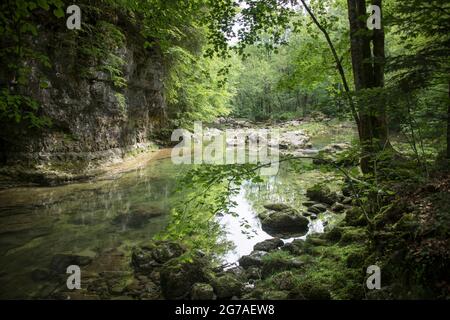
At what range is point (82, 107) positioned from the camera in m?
12.7

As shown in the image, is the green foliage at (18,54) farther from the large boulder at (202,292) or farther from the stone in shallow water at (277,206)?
the stone in shallow water at (277,206)

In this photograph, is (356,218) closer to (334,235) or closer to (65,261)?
(334,235)

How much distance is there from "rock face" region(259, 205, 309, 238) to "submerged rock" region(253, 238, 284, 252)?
2.00 ft

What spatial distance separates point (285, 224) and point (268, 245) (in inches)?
47.7

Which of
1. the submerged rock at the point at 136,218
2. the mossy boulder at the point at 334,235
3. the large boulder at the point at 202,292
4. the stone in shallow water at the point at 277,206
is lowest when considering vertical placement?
the large boulder at the point at 202,292

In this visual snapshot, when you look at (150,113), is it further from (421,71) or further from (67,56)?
(421,71)

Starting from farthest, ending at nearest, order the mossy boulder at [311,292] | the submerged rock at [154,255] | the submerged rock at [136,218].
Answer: the submerged rock at [136,218], the submerged rock at [154,255], the mossy boulder at [311,292]

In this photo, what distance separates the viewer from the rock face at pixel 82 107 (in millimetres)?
10758

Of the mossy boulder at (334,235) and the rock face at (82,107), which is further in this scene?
the rock face at (82,107)

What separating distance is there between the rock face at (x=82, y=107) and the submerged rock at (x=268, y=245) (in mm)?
7741

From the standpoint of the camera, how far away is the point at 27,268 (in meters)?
5.61

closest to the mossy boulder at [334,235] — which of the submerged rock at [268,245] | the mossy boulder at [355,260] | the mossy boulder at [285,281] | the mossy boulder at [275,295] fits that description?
the submerged rock at [268,245]

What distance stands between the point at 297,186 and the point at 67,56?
9632 mm

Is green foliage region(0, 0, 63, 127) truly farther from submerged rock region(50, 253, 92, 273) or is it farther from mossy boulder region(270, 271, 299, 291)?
mossy boulder region(270, 271, 299, 291)
